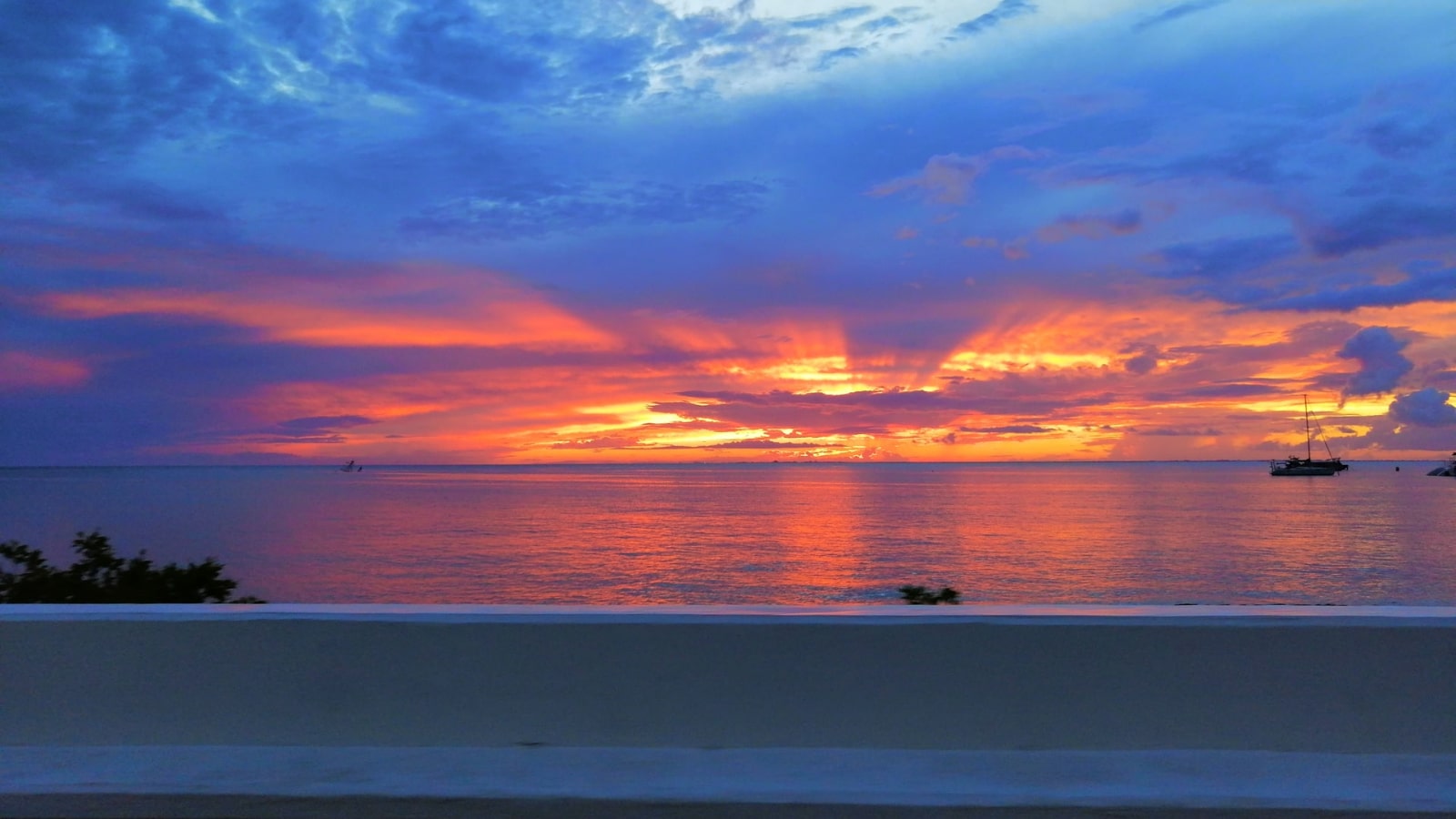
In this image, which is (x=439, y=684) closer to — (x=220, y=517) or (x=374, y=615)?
(x=374, y=615)

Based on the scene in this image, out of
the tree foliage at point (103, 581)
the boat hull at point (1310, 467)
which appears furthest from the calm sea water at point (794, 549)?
the boat hull at point (1310, 467)

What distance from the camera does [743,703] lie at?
478 cm

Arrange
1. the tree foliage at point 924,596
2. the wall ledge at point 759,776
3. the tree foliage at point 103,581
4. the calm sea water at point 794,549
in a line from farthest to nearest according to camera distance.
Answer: the calm sea water at point 794,549 < the tree foliage at point 924,596 < the tree foliage at point 103,581 < the wall ledge at point 759,776

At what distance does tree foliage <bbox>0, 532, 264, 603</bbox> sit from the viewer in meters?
9.86

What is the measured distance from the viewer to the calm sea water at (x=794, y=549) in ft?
121

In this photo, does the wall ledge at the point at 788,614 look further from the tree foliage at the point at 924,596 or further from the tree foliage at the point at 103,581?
the tree foliage at the point at 924,596

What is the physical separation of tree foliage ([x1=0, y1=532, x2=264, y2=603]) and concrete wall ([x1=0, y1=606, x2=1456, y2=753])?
5.22 metres

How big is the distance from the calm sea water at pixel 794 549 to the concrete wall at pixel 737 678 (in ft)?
42.8

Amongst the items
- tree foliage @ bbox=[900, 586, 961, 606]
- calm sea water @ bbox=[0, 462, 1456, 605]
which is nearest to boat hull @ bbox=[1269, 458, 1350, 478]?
calm sea water @ bbox=[0, 462, 1456, 605]

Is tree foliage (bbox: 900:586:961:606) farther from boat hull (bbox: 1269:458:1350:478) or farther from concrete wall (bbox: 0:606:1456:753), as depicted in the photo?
boat hull (bbox: 1269:458:1350:478)

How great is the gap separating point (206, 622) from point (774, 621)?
2.74 m

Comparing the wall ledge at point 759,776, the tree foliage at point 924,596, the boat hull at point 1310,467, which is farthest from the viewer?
the boat hull at point 1310,467

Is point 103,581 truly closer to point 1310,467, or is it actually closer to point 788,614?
point 788,614

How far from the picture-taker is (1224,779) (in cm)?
446
